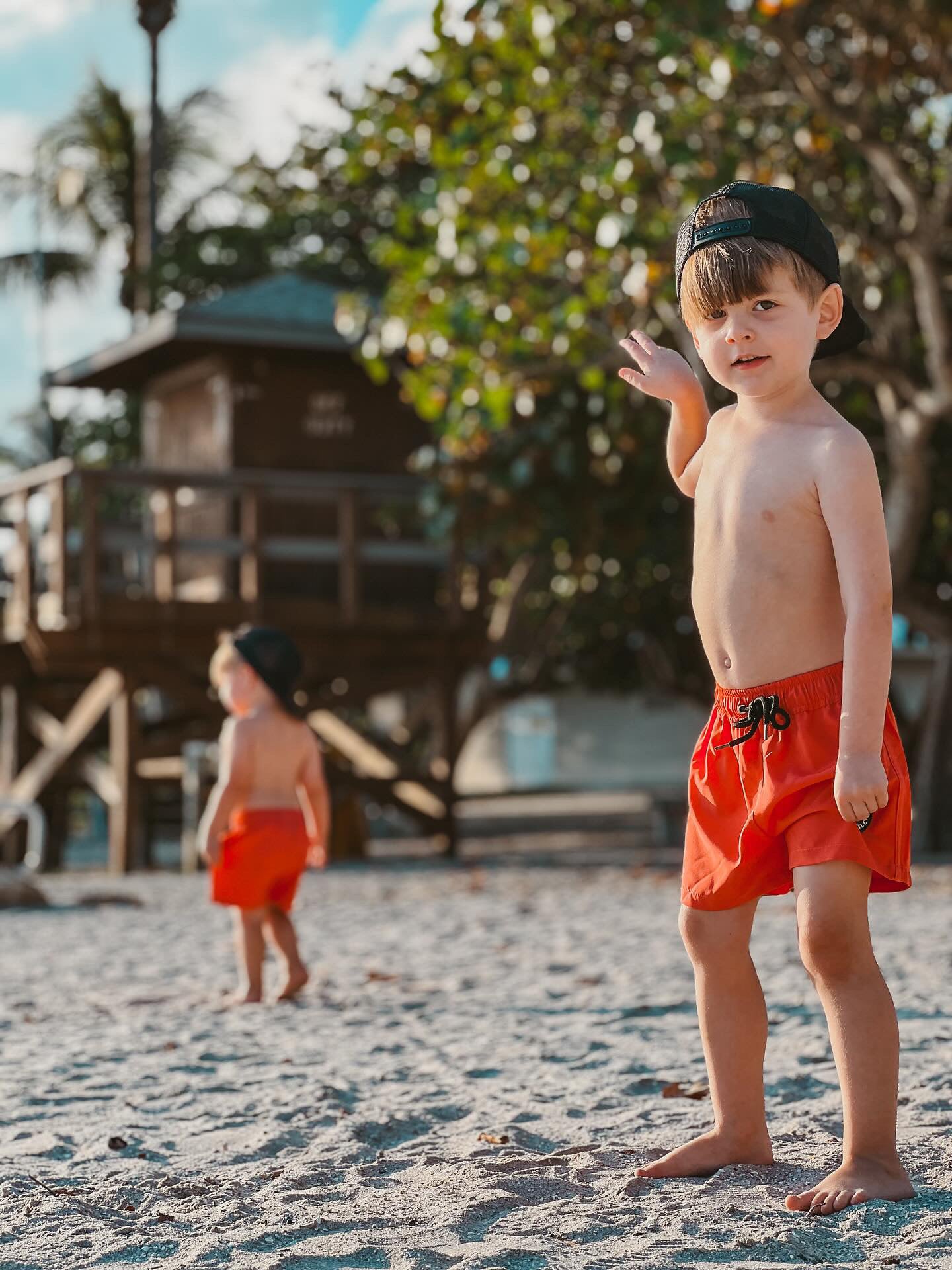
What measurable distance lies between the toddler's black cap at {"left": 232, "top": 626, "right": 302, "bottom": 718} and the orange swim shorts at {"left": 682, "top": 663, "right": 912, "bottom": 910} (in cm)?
336

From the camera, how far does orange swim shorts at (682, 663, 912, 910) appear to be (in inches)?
126

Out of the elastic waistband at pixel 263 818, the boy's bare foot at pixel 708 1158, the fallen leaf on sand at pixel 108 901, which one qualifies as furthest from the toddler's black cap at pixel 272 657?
the fallen leaf on sand at pixel 108 901

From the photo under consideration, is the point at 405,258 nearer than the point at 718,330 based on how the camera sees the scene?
No

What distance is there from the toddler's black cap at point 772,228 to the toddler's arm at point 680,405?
0.29m

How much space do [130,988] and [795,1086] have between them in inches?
136

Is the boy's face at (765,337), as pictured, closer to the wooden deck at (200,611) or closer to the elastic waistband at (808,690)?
the elastic waistband at (808,690)

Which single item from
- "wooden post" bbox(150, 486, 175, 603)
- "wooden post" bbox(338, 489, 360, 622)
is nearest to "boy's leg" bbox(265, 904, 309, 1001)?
"wooden post" bbox(150, 486, 175, 603)

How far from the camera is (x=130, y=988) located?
278 inches

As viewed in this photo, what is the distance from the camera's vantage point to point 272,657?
6.61 meters

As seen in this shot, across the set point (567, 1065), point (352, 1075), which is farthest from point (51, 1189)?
point (567, 1065)

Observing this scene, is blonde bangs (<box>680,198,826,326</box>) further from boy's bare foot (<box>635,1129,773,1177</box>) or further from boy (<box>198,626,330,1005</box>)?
boy (<box>198,626,330,1005</box>)

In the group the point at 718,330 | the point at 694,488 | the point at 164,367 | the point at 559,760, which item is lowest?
the point at 559,760

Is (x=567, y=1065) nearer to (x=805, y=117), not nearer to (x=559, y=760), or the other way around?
(x=805, y=117)

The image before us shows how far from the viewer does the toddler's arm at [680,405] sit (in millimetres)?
3711
